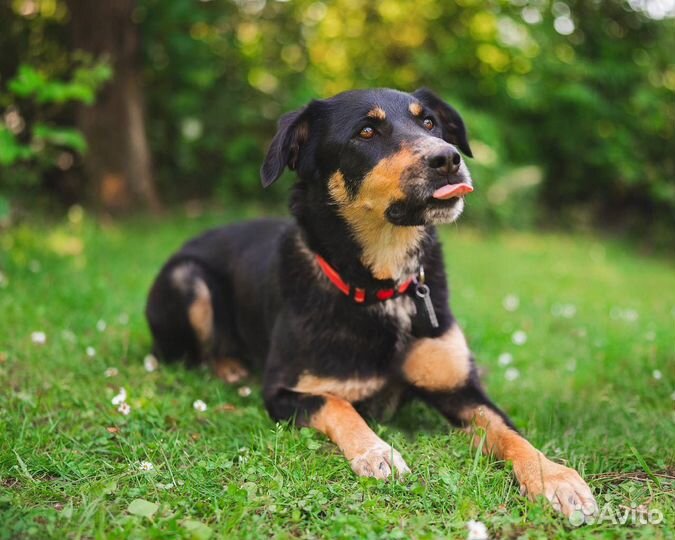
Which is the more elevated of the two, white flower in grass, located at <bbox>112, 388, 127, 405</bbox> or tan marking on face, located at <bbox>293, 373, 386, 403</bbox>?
tan marking on face, located at <bbox>293, 373, 386, 403</bbox>

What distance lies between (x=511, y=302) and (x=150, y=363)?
358cm

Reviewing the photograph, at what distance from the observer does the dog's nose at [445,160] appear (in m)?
3.27

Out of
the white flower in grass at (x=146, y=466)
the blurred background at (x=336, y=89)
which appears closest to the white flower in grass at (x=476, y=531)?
the white flower in grass at (x=146, y=466)

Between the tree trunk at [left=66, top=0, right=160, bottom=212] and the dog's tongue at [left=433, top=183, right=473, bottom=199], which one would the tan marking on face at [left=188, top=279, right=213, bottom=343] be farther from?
the tree trunk at [left=66, top=0, right=160, bottom=212]

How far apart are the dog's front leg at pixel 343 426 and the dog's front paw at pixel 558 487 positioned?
472mm

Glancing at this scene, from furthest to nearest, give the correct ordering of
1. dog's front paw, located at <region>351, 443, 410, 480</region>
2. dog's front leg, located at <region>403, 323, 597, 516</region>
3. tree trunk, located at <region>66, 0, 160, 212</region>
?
tree trunk, located at <region>66, 0, 160, 212</region> < dog's front leg, located at <region>403, 323, 597, 516</region> < dog's front paw, located at <region>351, 443, 410, 480</region>

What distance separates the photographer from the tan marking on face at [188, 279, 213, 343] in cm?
473

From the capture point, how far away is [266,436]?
342 cm

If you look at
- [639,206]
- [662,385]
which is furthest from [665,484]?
[639,206]

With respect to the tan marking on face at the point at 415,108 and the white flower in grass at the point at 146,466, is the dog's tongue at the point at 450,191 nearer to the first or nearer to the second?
the tan marking on face at the point at 415,108

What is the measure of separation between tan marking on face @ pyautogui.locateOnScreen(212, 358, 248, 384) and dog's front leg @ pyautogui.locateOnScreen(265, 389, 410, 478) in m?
0.95

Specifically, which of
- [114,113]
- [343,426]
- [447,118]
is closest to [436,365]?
Result: [343,426]

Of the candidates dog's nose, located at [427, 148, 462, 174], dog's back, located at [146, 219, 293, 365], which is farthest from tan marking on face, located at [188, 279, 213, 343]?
dog's nose, located at [427, 148, 462, 174]

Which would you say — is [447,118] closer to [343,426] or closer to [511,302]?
[343,426]
